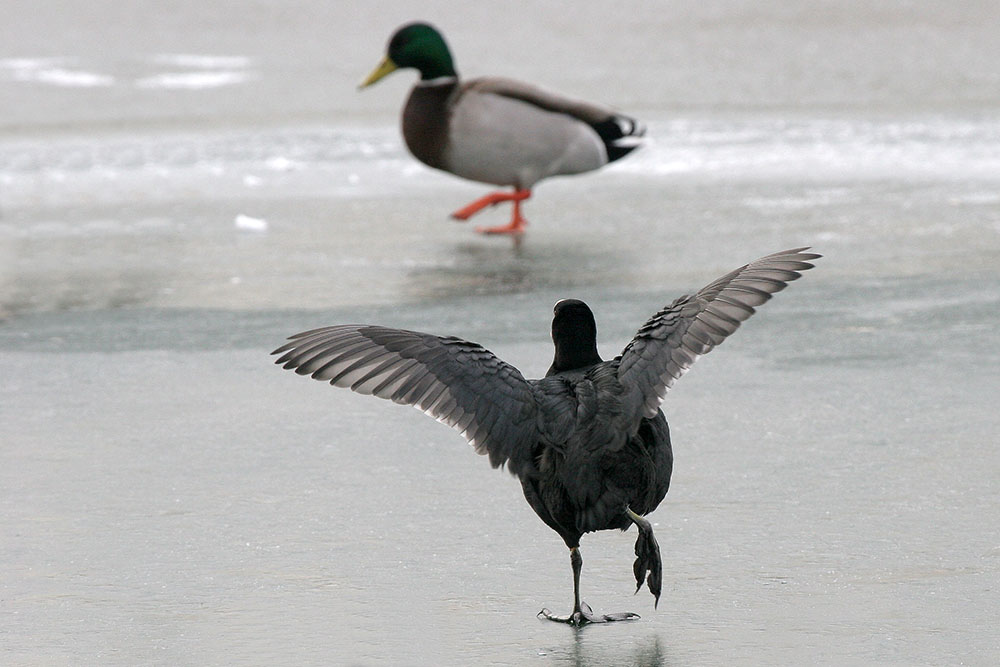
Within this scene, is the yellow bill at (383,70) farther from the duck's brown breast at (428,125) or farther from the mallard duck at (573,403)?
the mallard duck at (573,403)

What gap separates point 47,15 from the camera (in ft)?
63.9

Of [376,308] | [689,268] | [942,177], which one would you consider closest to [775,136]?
[942,177]

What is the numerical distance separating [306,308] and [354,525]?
2.97 meters

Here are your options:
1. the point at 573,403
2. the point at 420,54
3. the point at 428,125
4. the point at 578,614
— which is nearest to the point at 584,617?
the point at 578,614

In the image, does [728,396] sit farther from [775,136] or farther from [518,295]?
[775,136]

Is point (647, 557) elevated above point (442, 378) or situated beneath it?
situated beneath

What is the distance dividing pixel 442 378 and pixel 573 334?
306 mm

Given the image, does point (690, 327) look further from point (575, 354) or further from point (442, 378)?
point (442, 378)

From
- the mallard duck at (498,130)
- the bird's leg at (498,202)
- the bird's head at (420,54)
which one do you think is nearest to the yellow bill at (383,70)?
the bird's head at (420,54)

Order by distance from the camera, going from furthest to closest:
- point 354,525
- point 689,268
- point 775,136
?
point 775,136
point 689,268
point 354,525

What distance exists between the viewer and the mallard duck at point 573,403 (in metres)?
3.04

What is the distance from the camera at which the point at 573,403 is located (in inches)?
121

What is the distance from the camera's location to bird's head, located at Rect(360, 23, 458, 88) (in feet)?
31.3

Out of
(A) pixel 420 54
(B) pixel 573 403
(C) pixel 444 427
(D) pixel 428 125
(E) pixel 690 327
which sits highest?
(E) pixel 690 327
